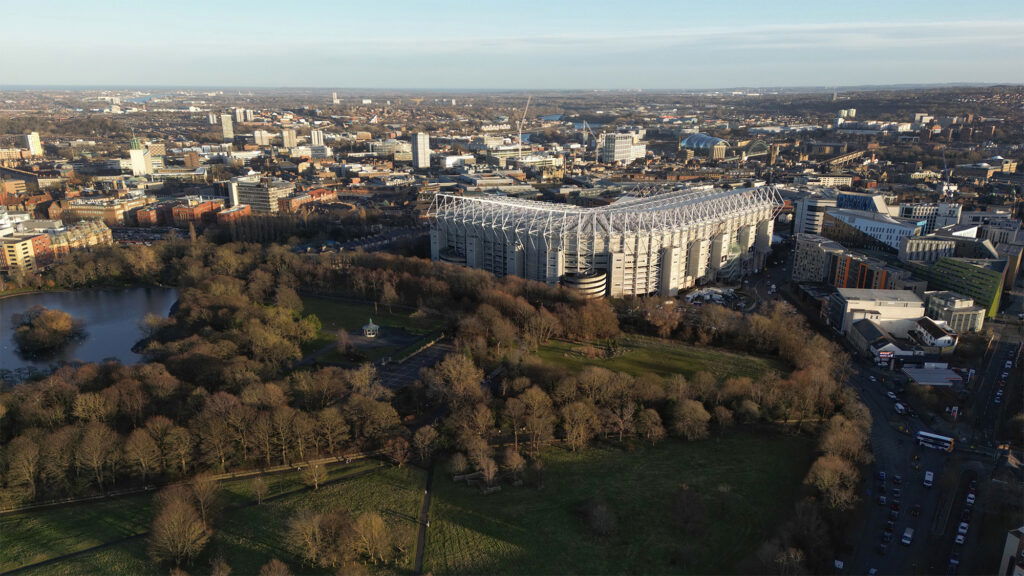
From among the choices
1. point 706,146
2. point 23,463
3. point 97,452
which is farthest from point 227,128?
point 97,452

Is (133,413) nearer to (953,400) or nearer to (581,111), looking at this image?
(953,400)

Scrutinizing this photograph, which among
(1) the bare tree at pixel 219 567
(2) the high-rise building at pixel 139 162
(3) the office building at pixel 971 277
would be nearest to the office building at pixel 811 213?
(3) the office building at pixel 971 277

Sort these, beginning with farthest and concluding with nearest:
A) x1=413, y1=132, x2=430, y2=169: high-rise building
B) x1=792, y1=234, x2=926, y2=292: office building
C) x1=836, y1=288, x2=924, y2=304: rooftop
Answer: x1=413, y1=132, x2=430, y2=169: high-rise building
x1=792, y1=234, x2=926, y2=292: office building
x1=836, y1=288, x2=924, y2=304: rooftop

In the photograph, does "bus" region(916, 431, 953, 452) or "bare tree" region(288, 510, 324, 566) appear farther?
"bus" region(916, 431, 953, 452)

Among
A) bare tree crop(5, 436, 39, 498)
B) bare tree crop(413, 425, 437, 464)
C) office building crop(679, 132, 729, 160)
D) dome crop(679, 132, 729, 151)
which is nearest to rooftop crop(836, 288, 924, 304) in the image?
bare tree crop(413, 425, 437, 464)

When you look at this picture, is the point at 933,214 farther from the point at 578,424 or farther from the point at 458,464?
the point at 458,464

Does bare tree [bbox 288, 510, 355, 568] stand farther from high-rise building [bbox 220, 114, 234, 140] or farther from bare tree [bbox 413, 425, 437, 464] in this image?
high-rise building [bbox 220, 114, 234, 140]

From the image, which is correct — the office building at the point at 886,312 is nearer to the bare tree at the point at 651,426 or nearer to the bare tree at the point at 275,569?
the bare tree at the point at 651,426
